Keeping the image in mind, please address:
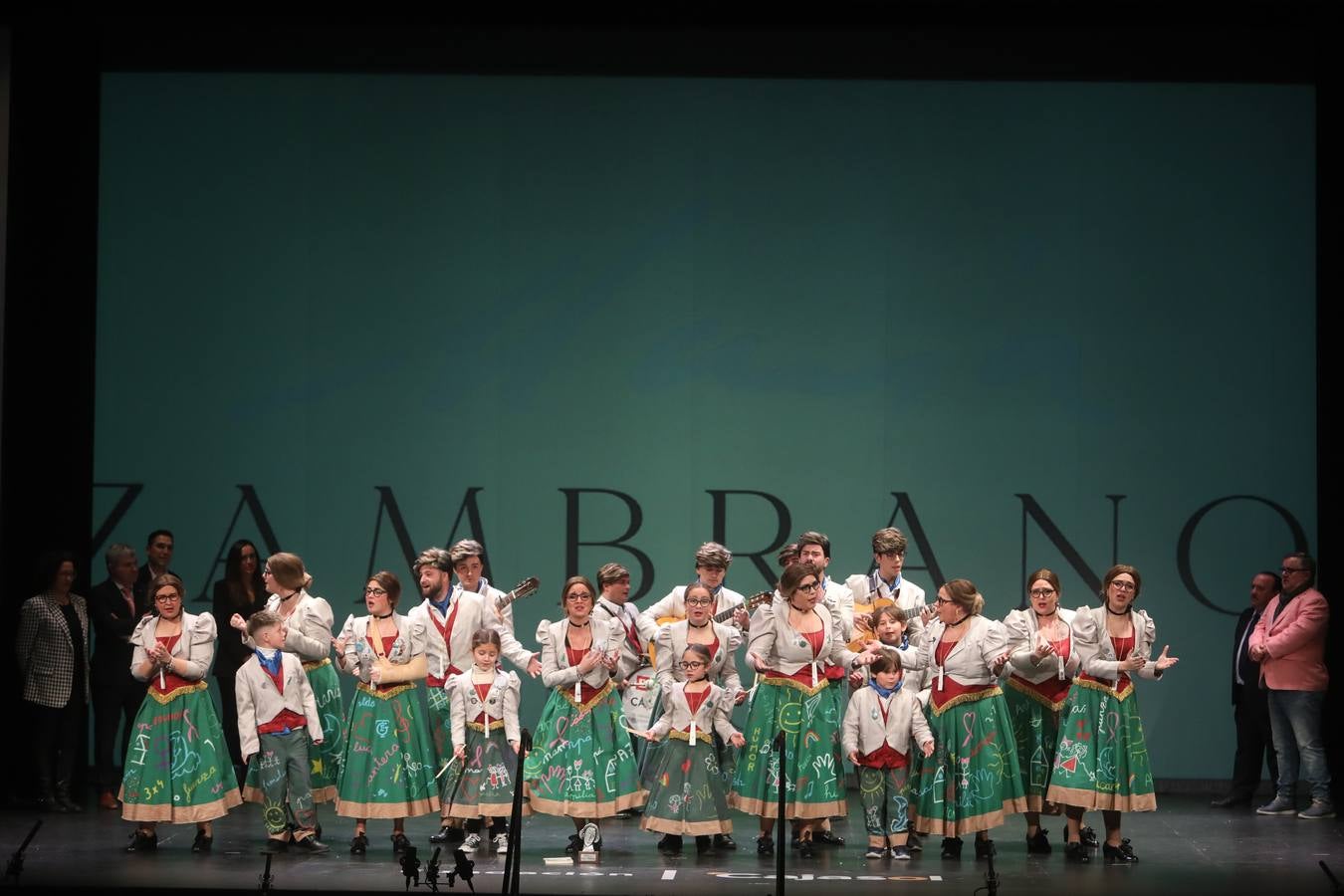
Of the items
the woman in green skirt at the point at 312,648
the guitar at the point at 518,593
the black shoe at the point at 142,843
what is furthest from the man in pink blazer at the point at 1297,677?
the black shoe at the point at 142,843

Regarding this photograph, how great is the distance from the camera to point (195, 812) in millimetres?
7168

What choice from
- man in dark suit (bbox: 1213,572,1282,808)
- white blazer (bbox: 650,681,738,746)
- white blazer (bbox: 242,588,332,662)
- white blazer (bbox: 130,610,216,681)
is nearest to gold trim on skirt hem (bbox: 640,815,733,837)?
white blazer (bbox: 650,681,738,746)

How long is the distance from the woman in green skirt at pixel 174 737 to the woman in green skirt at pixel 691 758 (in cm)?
182

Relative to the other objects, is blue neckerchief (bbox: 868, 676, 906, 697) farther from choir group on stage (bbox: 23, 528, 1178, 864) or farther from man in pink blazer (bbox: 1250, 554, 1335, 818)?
man in pink blazer (bbox: 1250, 554, 1335, 818)

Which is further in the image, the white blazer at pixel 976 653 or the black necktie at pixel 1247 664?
the black necktie at pixel 1247 664

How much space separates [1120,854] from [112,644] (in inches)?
198

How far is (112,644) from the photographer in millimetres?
8758

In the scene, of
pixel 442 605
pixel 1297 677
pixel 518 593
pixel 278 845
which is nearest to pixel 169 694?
pixel 278 845

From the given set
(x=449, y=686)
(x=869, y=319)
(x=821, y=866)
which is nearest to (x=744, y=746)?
(x=821, y=866)

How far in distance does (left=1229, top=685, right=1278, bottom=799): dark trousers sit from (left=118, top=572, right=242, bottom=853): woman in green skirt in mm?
5183

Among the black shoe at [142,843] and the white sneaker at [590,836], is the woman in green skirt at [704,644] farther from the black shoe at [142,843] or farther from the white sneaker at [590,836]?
the black shoe at [142,843]

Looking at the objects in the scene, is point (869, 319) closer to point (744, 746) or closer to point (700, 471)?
point (700, 471)

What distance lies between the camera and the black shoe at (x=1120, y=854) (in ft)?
23.5

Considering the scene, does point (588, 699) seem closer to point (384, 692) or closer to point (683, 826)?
point (683, 826)
